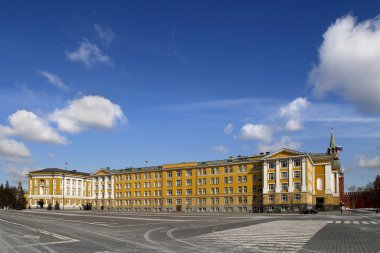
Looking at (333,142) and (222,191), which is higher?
(333,142)

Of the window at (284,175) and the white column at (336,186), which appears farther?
the white column at (336,186)

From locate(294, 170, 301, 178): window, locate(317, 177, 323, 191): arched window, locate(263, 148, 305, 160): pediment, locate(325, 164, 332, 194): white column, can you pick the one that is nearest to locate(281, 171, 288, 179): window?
locate(294, 170, 301, 178): window

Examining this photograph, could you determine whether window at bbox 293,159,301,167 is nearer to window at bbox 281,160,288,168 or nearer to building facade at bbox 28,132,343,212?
building facade at bbox 28,132,343,212

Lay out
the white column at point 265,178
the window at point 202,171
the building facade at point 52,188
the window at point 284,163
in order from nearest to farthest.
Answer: the window at point 284,163, the white column at point 265,178, the window at point 202,171, the building facade at point 52,188

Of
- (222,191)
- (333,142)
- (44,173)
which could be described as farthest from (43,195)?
(333,142)

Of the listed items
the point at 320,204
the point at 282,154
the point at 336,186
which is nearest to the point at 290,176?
the point at 282,154

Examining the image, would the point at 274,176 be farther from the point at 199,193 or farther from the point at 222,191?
the point at 199,193

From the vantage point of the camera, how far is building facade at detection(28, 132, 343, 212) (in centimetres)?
9529

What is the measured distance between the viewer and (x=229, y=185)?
4188 inches

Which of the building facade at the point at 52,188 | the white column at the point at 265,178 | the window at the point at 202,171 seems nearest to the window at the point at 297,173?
the white column at the point at 265,178

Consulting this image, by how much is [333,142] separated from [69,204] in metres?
108

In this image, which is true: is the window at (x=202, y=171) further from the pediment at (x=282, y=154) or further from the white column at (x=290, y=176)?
the white column at (x=290, y=176)

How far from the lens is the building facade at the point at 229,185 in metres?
Result: 95.3

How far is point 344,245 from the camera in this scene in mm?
19531
